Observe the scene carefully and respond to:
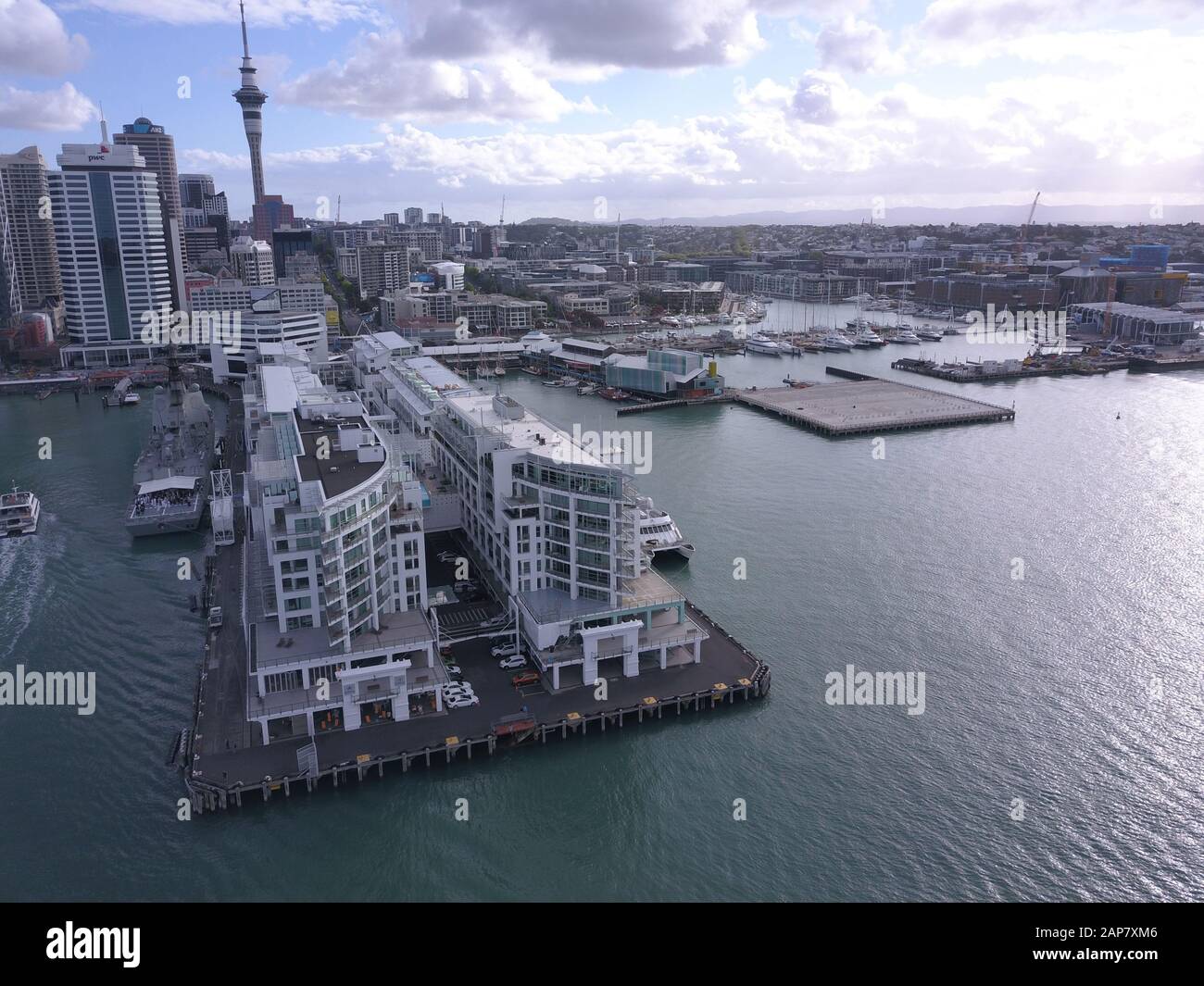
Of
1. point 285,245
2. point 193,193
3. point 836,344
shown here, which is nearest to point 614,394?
point 836,344

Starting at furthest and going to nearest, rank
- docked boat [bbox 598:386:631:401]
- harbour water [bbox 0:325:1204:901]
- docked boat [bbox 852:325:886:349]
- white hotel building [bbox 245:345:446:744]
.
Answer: docked boat [bbox 852:325:886:349], docked boat [bbox 598:386:631:401], white hotel building [bbox 245:345:446:744], harbour water [bbox 0:325:1204:901]

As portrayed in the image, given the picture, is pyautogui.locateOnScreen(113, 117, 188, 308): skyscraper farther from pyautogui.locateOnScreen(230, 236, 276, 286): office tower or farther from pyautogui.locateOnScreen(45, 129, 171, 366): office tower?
pyautogui.locateOnScreen(45, 129, 171, 366): office tower

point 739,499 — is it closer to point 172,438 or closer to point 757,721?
point 757,721

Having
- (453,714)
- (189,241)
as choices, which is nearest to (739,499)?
(453,714)

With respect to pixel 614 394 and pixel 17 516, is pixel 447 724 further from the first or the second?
pixel 614 394

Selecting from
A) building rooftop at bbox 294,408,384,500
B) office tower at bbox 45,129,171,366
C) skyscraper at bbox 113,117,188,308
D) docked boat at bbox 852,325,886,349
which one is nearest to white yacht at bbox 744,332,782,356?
docked boat at bbox 852,325,886,349
